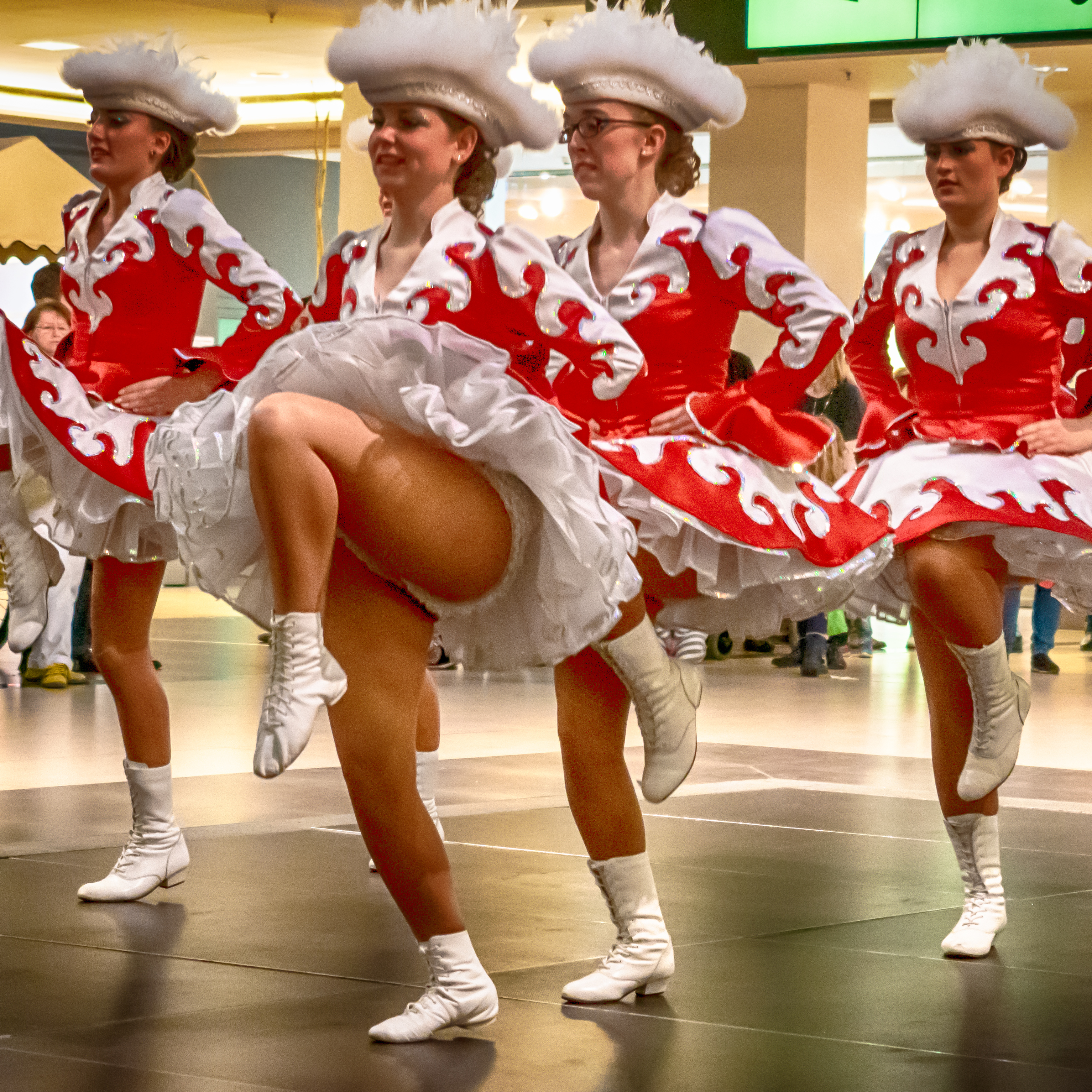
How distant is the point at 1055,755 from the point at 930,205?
1020cm

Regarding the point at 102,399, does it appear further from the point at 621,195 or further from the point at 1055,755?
the point at 1055,755

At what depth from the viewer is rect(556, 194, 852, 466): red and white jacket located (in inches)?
133

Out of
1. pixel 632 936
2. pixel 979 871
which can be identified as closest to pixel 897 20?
pixel 979 871

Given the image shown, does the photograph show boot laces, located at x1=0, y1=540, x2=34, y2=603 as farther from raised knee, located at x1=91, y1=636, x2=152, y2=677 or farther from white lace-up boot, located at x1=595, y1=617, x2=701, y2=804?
white lace-up boot, located at x1=595, y1=617, x2=701, y2=804

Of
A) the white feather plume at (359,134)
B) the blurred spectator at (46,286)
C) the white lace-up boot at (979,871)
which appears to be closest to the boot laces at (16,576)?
the white feather plume at (359,134)

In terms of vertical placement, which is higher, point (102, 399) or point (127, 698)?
point (102, 399)

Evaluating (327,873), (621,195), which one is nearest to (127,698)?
(327,873)

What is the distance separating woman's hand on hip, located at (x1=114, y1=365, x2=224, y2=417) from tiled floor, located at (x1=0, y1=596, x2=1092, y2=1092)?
1.04 m

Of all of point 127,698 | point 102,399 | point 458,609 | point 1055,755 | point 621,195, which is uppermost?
point 621,195

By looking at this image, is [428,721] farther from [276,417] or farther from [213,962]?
[276,417]

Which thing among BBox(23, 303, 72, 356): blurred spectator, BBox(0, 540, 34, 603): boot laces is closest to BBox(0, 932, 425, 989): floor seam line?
BBox(0, 540, 34, 603): boot laces

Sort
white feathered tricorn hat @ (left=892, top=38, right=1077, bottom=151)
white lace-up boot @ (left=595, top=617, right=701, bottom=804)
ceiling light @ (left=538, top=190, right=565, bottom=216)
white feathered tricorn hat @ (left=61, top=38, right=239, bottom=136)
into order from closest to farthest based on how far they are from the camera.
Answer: white lace-up boot @ (left=595, top=617, right=701, bottom=804) → white feathered tricorn hat @ (left=892, top=38, right=1077, bottom=151) → white feathered tricorn hat @ (left=61, top=38, right=239, bottom=136) → ceiling light @ (left=538, top=190, right=565, bottom=216)

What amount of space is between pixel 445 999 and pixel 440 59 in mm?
1460

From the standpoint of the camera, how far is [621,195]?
3500mm
